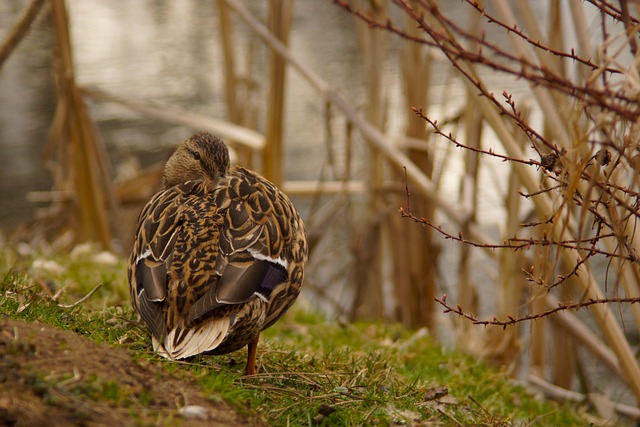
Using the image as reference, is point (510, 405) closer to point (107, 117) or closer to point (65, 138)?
point (65, 138)

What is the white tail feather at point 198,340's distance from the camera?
3541mm

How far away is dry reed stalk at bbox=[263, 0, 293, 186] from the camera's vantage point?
7.23 meters

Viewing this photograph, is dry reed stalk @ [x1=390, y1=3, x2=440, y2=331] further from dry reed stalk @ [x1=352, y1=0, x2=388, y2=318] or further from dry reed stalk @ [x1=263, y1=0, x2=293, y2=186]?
dry reed stalk @ [x1=263, y1=0, x2=293, y2=186]

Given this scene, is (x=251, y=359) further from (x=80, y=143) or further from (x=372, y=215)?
(x=80, y=143)

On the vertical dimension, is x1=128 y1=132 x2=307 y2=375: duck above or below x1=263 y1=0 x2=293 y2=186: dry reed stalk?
below

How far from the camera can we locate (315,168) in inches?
508

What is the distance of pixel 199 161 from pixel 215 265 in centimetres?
120

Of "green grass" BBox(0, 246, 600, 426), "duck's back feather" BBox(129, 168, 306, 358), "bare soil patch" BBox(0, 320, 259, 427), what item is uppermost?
"duck's back feather" BBox(129, 168, 306, 358)

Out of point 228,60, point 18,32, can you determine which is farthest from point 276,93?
point 18,32

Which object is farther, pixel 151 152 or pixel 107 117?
pixel 107 117

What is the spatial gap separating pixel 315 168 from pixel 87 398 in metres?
10.00

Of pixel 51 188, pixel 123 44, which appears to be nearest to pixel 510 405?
pixel 51 188

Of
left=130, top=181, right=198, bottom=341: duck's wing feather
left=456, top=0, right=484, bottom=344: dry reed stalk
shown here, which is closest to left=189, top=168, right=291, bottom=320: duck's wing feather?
left=130, top=181, right=198, bottom=341: duck's wing feather

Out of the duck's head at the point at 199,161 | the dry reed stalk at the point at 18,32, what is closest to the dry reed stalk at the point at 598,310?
the duck's head at the point at 199,161
